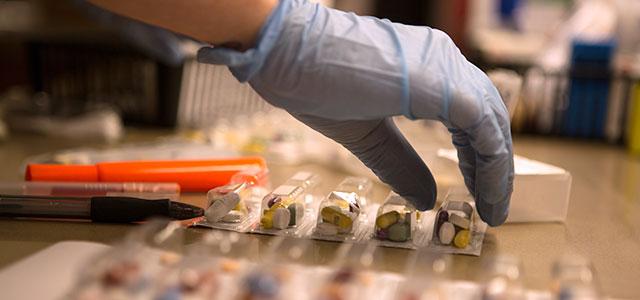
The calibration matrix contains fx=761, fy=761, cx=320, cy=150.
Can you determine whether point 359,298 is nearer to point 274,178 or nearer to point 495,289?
point 495,289

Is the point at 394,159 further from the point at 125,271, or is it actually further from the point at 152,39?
the point at 152,39

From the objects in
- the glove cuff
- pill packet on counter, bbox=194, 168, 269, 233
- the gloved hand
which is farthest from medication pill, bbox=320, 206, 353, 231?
the gloved hand

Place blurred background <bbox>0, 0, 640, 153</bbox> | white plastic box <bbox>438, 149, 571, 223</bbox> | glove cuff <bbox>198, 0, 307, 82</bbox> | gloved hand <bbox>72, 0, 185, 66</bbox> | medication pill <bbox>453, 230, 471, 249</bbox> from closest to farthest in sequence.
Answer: glove cuff <bbox>198, 0, 307, 82</bbox> → medication pill <bbox>453, 230, 471, 249</bbox> → white plastic box <bbox>438, 149, 571, 223</bbox> → gloved hand <bbox>72, 0, 185, 66</bbox> → blurred background <bbox>0, 0, 640, 153</bbox>

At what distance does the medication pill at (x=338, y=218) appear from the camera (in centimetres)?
90

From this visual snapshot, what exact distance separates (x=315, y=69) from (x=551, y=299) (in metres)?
0.32

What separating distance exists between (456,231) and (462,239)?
12mm

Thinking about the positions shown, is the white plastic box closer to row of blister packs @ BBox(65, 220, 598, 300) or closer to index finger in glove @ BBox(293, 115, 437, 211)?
index finger in glove @ BBox(293, 115, 437, 211)

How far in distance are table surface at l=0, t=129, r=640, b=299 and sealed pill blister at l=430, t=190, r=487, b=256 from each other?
17mm

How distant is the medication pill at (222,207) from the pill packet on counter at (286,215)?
0.04 m

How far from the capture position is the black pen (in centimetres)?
94

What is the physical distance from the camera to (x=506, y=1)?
2.32 meters

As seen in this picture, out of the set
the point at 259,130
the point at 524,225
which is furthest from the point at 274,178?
the point at 524,225

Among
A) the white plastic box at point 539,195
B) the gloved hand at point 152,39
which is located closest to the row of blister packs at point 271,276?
the white plastic box at point 539,195

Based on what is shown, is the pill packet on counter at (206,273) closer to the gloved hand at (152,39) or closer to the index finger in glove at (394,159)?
the index finger in glove at (394,159)
